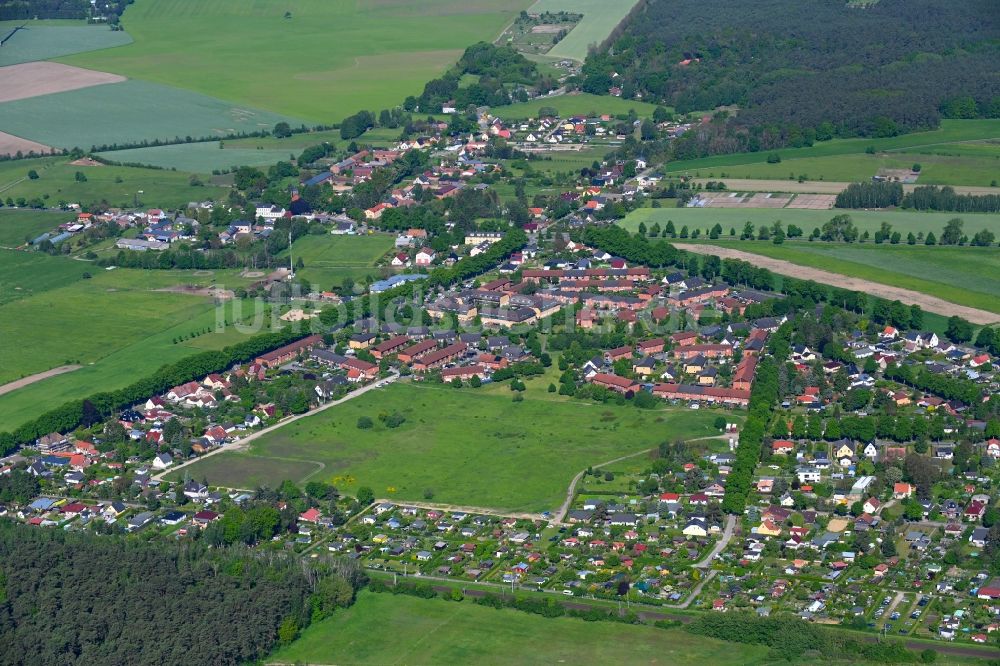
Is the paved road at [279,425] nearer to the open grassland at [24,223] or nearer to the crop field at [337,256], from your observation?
the crop field at [337,256]

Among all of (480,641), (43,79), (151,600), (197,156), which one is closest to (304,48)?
(43,79)

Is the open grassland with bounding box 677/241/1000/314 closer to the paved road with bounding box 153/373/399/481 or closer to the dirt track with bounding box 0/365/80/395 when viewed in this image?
the paved road with bounding box 153/373/399/481

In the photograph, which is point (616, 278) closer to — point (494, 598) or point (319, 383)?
point (319, 383)

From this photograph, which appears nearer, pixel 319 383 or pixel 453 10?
pixel 319 383

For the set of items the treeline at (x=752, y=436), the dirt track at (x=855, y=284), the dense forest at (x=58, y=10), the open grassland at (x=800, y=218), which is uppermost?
the dense forest at (x=58, y=10)

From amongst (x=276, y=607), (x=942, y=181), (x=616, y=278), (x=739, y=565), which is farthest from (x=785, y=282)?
(x=276, y=607)

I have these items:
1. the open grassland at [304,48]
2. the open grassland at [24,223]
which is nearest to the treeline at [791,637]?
the open grassland at [24,223]
